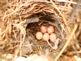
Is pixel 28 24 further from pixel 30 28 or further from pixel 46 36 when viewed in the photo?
pixel 46 36

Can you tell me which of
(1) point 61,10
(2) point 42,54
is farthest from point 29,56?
(1) point 61,10

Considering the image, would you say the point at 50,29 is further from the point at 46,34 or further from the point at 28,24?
the point at 28,24

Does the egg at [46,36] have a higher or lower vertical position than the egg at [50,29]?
lower

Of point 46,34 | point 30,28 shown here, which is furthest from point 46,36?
point 30,28

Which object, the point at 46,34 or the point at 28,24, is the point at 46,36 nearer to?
the point at 46,34

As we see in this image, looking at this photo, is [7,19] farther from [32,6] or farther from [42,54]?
[42,54]

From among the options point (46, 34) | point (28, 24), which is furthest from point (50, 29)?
point (28, 24)
